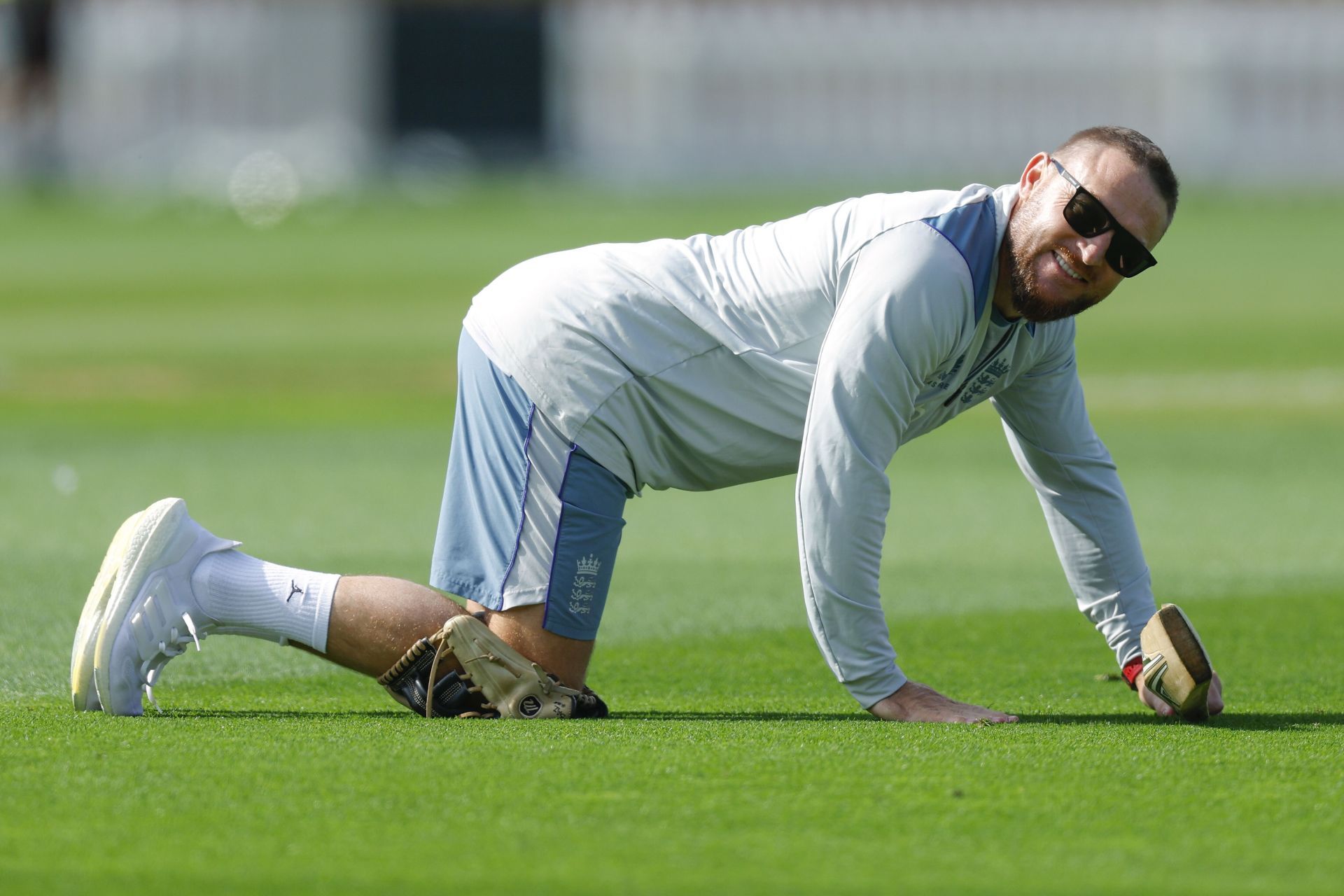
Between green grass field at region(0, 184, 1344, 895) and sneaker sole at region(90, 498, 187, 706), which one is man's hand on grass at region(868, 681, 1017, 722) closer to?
green grass field at region(0, 184, 1344, 895)

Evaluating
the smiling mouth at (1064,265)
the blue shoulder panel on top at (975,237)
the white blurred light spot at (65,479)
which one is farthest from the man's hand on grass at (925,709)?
the white blurred light spot at (65,479)

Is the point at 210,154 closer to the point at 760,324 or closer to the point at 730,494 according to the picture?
the point at 730,494

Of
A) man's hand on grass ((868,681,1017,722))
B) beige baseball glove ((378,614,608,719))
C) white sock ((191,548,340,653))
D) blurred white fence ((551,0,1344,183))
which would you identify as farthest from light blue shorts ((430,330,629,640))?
blurred white fence ((551,0,1344,183))

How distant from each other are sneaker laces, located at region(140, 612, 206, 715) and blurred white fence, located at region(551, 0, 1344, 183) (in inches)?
1724

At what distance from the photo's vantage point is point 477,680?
15.1 feet

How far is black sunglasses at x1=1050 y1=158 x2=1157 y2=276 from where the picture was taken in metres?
4.29

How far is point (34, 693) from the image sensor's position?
16.0 ft

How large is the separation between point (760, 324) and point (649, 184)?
42.7 m

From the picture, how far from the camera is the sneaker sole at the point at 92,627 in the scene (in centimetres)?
446

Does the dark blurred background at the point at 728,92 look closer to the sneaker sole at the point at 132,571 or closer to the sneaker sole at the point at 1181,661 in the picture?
the sneaker sole at the point at 132,571

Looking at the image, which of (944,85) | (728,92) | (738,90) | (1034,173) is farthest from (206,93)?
(1034,173)

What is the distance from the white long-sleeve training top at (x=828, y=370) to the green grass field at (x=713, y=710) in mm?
370

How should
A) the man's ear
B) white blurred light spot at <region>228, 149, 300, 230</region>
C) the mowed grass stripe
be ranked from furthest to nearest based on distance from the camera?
white blurred light spot at <region>228, 149, 300, 230</region> → the man's ear → the mowed grass stripe

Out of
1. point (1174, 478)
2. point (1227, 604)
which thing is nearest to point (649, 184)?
point (1174, 478)
